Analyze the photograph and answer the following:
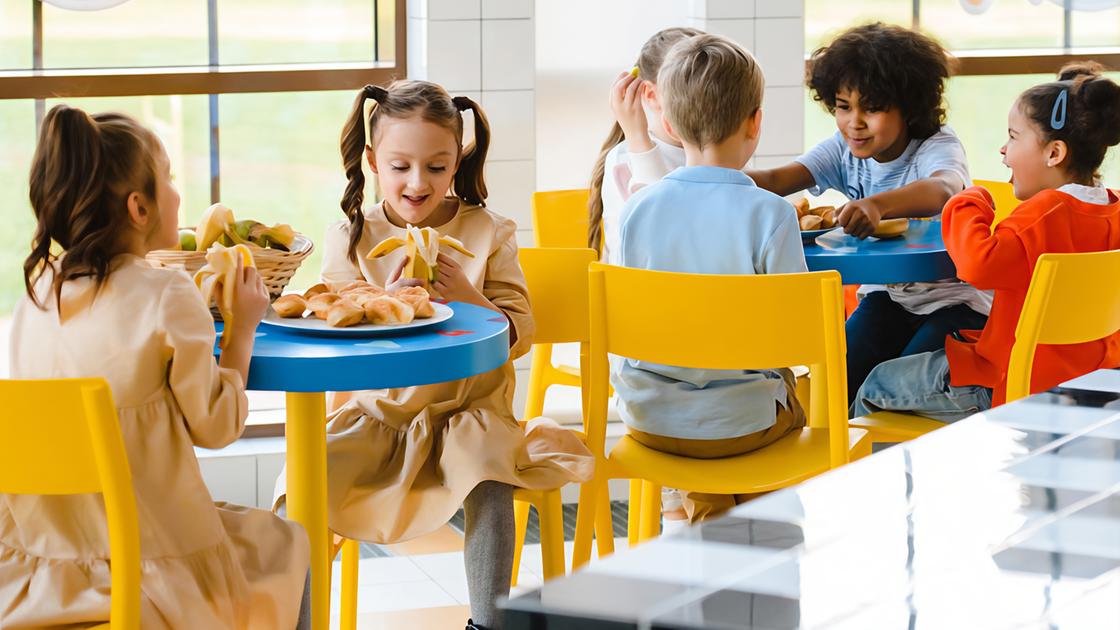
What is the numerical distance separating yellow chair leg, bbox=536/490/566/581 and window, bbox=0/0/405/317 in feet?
5.66

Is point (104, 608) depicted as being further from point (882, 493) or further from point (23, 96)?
point (23, 96)

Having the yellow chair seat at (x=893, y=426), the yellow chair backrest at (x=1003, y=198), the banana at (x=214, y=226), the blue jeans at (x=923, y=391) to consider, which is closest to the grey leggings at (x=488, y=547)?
the banana at (x=214, y=226)

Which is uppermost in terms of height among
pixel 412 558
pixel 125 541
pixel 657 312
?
pixel 657 312

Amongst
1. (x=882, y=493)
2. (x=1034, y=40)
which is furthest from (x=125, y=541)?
(x=1034, y=40)

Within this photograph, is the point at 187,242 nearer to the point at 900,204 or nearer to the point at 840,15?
the point at 900,204

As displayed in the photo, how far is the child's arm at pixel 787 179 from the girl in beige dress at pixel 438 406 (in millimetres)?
802

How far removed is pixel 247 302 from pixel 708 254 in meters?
0.80

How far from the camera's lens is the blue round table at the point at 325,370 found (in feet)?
5.87

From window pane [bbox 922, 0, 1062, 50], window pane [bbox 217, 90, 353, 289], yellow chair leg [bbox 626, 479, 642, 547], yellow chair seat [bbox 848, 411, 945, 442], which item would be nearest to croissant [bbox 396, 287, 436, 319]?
yellow chair leg [bbox 626, 479, 642, 547]

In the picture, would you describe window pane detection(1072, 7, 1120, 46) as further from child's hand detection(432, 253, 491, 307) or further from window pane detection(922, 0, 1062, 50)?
child's hand detection(432, 253, 491, 307)

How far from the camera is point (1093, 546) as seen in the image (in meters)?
0.66

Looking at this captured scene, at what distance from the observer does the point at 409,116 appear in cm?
243

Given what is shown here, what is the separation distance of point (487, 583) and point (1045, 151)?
139cm

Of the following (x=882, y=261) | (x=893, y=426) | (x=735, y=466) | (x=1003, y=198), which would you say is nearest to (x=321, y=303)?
(x=735, y=466)
